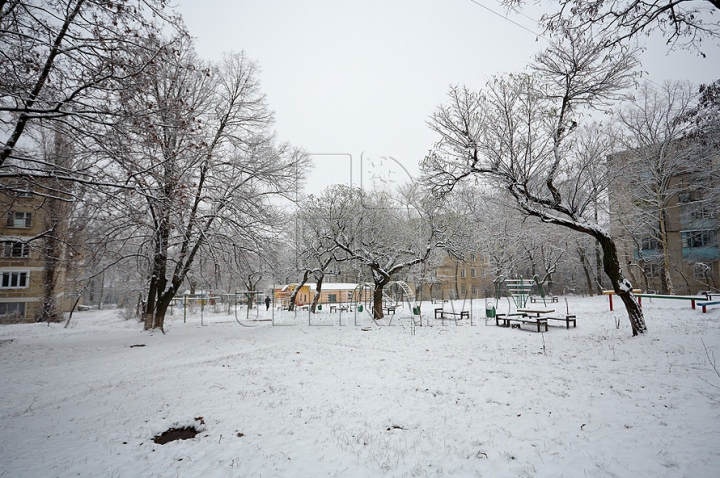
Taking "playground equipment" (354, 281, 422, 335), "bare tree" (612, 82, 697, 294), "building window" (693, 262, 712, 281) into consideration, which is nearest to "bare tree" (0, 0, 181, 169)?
"playground equipment" (354, 281, 422, 335)

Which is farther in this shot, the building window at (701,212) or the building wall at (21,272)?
the building wall at (21,272)

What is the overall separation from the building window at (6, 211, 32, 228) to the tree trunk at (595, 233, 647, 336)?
1445 inches

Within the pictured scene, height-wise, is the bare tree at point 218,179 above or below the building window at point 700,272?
above

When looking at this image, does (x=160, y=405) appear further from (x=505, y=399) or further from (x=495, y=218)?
(x=495, y=218)

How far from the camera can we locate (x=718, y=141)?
47.0 feet

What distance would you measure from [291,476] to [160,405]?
3.56 metres

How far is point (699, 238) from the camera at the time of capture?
28.8 metres

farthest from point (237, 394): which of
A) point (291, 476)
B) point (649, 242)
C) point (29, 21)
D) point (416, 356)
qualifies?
point (649, 242)

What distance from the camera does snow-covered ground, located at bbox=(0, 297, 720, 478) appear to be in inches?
153

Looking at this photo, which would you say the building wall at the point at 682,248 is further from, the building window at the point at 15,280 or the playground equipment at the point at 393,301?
the building window at the point at 15,280

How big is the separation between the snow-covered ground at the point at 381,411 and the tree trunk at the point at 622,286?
53cm

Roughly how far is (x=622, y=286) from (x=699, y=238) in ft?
93.1

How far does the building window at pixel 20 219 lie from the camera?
2547 cm

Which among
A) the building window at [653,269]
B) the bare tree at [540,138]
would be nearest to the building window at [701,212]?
the building window at [653,269]
